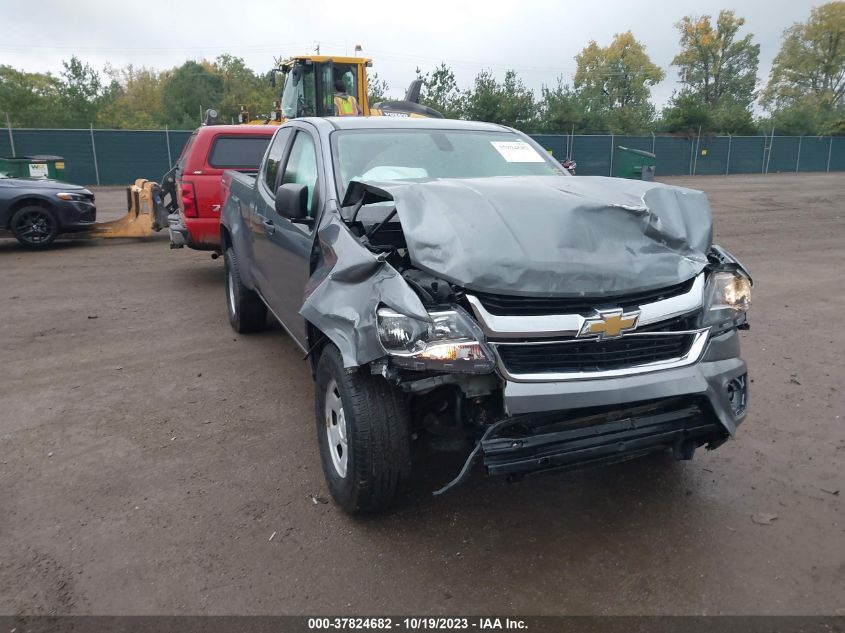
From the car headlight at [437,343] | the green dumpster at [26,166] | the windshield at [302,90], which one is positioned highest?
the windshield at [302,90]

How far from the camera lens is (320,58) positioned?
13.3m

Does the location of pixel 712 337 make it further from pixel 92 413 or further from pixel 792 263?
pixel 792 263

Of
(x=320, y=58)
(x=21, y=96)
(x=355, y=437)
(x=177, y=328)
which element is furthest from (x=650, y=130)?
(x=355, y=437)

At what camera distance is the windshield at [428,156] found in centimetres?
422

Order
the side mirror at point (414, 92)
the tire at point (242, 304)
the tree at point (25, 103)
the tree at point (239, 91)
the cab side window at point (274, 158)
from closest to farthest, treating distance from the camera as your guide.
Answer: the cab side window at point (274, 158) < the tire at point (242, 304) < the side mirror at point (414, 92) < the tree at point (25, 103) < the tree at point (239, 91)

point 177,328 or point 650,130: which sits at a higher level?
point 650,130

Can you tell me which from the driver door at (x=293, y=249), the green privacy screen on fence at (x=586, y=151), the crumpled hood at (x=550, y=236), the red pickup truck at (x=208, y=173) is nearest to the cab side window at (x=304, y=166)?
the driver door at (x=293, y=249)

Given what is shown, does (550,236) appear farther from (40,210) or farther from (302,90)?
(302,90)

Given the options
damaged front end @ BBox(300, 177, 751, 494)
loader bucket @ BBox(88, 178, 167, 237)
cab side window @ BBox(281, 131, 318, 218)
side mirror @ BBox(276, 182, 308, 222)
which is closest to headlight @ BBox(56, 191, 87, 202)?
loader bucket @ BBox(88, 178, 167, 237)

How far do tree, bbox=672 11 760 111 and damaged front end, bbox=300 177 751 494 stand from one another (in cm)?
7461

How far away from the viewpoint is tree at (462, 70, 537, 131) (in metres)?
36.1

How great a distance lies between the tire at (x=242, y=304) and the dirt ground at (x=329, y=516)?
762 mm

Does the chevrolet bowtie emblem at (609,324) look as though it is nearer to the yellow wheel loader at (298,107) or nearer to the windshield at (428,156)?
the windshield at (428,156)

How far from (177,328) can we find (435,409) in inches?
175
